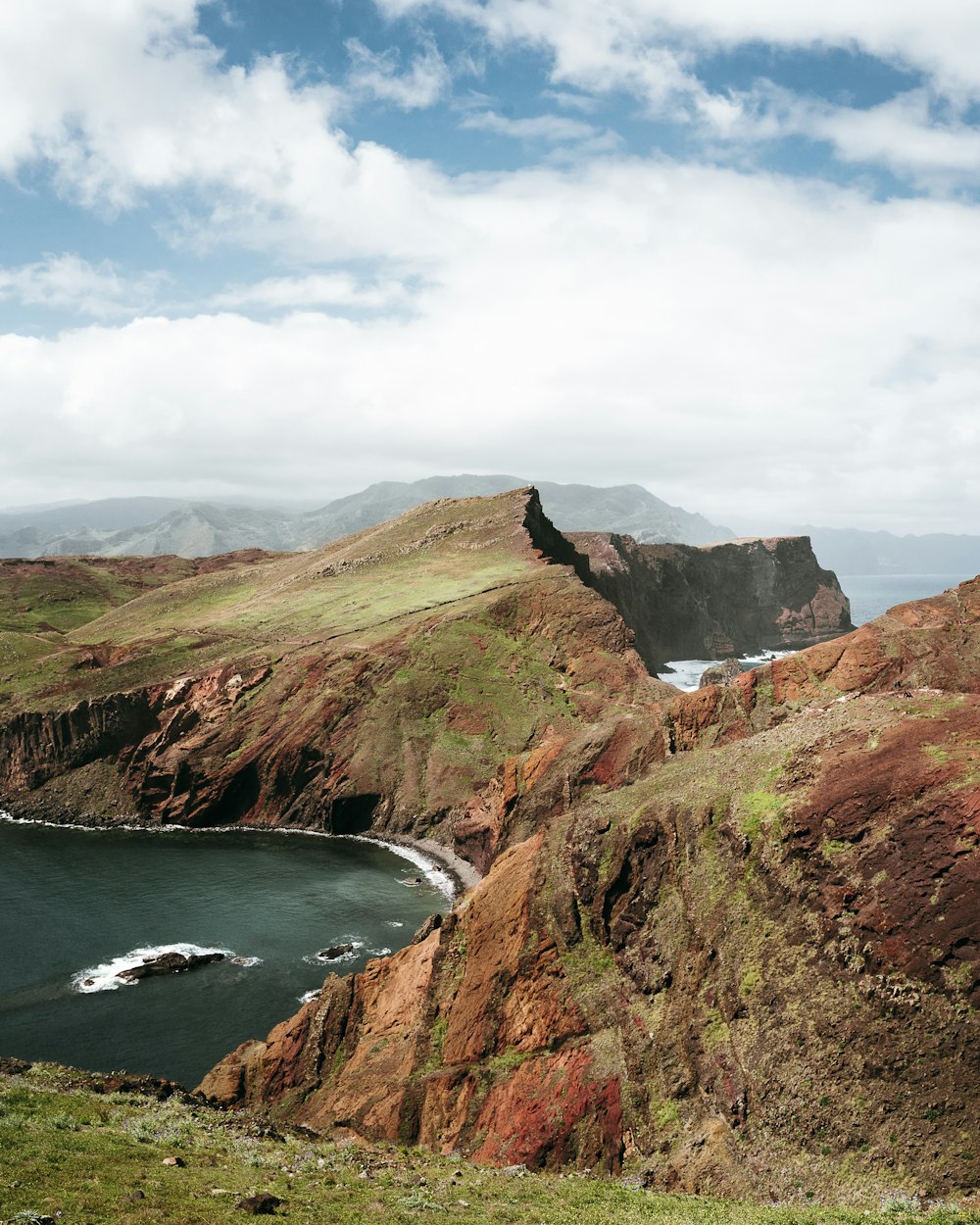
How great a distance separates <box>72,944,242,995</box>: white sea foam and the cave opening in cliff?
33637mm

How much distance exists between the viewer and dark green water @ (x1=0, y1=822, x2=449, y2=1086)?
55062 millimetres

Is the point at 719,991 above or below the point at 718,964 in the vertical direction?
below

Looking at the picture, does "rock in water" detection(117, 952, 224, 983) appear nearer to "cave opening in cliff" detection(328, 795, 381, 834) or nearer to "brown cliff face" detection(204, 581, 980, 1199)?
"brown cliff face" detection(204, 581, 980, 1199)

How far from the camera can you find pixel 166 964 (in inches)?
2542

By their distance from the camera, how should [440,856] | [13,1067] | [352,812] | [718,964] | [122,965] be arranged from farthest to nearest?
[352,812] → [440,856] → [122,965] → [13,1067] → [718,964]

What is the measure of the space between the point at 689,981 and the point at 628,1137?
6260 millimetres

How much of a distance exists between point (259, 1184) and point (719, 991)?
18.2 metres

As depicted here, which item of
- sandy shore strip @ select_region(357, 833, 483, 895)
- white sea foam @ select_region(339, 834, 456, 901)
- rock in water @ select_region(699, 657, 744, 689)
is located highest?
rock in water @ select_region(699, 657, 744, 689)

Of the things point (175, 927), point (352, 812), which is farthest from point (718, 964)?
point (352, 812)

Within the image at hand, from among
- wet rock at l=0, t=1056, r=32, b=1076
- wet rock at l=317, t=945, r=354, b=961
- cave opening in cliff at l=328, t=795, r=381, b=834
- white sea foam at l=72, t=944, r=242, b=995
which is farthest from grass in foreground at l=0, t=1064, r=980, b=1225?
cave opening in cliff at l=328, t=795, r=381, b=834

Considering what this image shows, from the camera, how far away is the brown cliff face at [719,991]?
Result: 87.6ft

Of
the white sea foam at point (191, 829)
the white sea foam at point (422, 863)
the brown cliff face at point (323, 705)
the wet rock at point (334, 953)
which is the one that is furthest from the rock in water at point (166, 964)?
the brown cliff face at point (323, 705)

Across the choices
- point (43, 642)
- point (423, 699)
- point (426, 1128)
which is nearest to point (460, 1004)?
point (426, 1128)

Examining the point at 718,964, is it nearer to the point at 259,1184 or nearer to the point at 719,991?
the point at 719,991
